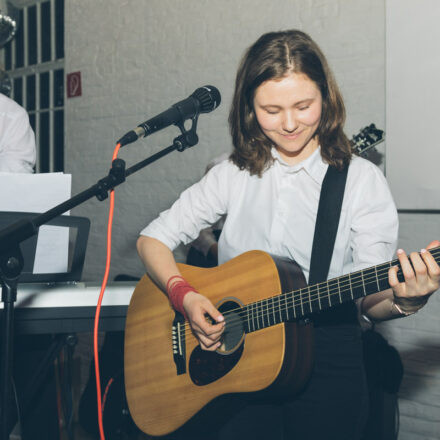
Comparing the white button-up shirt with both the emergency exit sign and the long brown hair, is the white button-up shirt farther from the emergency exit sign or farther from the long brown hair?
the emergency exit sign

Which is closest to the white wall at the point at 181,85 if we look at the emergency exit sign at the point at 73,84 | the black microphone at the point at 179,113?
the emergency exit sign at the point at 73,84

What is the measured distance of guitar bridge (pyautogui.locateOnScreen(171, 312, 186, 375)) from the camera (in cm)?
146

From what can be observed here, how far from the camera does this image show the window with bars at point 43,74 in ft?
14.8

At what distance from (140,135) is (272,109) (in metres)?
0.35

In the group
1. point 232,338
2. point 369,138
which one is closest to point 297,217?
point 232,338

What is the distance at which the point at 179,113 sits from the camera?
48.4 inches

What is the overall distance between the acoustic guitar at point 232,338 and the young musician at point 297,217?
51 millimetres

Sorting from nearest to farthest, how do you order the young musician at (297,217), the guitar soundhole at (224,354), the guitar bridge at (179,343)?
1. the young musician at (297,217)
2. the guitar soundhole at (224,354)
3. the guitar bridge at (179,343)

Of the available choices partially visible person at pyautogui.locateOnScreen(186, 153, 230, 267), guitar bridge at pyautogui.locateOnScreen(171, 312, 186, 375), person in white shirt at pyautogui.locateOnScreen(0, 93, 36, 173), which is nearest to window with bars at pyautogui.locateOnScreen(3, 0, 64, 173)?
person in white shirt at pyautogui.locateOnScreen(0, 93, 36, 173)

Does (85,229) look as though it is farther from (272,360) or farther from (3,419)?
(272,360)

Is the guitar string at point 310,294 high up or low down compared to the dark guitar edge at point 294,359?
up

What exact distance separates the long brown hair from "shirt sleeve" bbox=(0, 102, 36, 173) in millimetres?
1248

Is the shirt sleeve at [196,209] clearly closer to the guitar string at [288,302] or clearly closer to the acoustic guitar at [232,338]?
the acoustic guitar at [232,338]

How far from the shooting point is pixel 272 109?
130 centimetres
